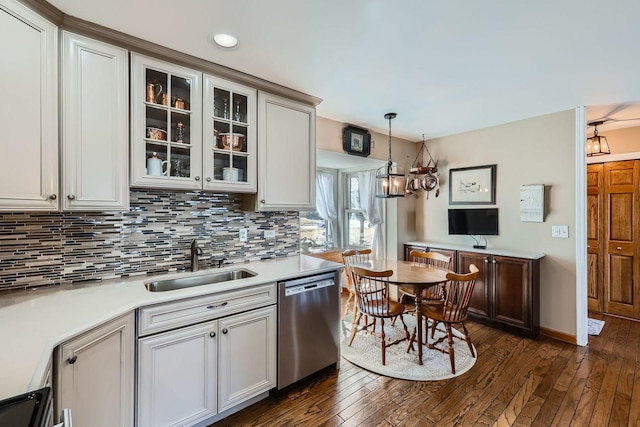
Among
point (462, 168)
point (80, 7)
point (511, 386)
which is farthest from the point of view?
point (462, 168)

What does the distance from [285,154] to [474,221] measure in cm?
268

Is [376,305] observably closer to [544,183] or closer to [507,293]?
[507,293]

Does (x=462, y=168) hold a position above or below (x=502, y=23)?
below

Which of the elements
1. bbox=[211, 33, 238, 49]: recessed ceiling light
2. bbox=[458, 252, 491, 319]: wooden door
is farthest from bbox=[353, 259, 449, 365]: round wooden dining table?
bbox=[211, 33, 238, 49]: recessed ceiling light

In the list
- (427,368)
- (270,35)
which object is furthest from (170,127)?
(427,368)

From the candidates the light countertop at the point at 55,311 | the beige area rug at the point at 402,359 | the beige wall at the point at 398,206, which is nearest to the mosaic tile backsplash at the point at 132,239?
the light countertop at the point at 55,311

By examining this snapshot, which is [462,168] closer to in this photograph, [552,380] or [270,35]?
[552,380]

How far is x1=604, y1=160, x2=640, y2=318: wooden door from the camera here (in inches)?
140

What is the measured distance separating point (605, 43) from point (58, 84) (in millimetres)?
3321

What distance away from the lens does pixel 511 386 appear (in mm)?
2301

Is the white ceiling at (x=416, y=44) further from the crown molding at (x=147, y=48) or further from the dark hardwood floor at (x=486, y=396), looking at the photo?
the dark hardwood floor at (x=486, y=396)

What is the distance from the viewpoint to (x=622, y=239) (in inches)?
143

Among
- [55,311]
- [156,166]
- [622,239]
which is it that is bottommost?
[55,311]

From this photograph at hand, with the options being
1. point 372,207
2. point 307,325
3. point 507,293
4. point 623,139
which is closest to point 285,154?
point 307,325
